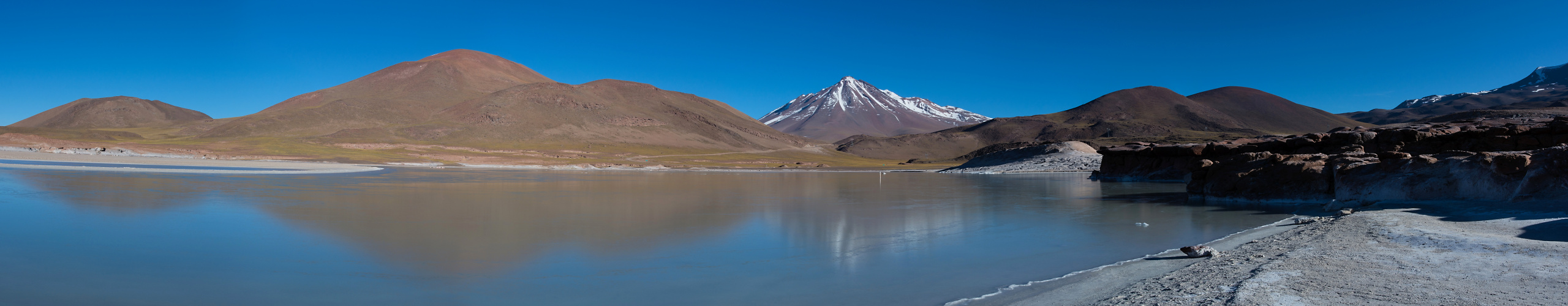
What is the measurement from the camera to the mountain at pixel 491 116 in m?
109

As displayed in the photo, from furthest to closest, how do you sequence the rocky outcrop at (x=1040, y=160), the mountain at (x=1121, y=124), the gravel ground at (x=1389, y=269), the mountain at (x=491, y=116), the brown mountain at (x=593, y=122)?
1. the mountain at (x=1121, y=124)
2. the brown mountain at (x=593, y=122)
3. the mountain at (x=491, y=116)
4. the rocky outcrop at (x=1040, y=160)
5. the gravel ground at (x=1389, y=269)

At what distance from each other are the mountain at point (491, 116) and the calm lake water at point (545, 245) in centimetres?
8211

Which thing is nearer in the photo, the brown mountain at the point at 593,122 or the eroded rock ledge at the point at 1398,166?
the eroded rock ledge at the point at 1398,166

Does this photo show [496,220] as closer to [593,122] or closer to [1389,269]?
[1389,269]

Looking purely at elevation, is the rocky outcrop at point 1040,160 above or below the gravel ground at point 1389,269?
above

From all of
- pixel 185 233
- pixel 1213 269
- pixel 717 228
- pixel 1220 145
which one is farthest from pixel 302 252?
pixel 1220 145

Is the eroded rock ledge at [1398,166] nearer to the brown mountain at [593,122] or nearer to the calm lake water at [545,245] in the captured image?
the calm lake water at [545,245]

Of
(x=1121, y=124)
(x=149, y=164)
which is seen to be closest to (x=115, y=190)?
(x=149, y=164)

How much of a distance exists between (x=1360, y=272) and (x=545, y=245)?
10453 mm

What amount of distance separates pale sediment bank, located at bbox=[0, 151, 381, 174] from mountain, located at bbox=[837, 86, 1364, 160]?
12447 centimetres

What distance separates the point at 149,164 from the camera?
4688 cm

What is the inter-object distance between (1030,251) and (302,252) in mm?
10534

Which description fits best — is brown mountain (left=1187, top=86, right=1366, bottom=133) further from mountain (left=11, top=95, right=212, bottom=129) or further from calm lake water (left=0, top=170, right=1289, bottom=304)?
mountain (left=11, top=95, right=212, bottom=129)

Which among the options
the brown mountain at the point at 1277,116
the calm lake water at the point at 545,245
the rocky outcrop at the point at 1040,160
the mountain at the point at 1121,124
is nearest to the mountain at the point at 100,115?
the mountain at the point at 1121,124
